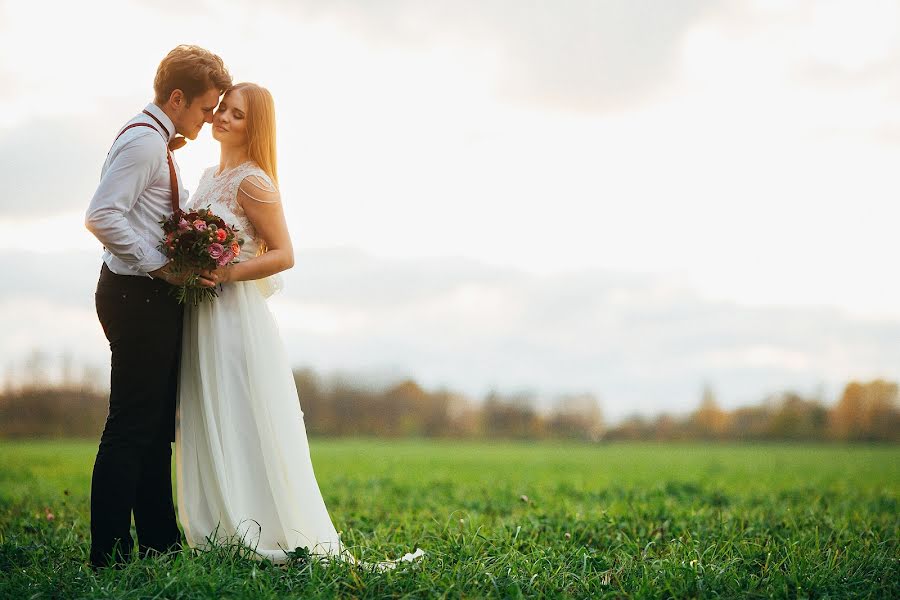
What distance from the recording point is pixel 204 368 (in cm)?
423

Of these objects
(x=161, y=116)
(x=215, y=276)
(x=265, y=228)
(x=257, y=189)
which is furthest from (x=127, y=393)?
(x=161, y=116)

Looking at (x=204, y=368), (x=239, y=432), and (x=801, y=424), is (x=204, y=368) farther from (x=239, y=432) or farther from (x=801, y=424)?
(x=801, y=424)

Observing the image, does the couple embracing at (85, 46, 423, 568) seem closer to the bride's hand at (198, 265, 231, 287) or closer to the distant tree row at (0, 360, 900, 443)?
the bride's hand at (198, 265, 231, 287)

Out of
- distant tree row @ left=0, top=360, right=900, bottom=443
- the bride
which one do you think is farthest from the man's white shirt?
distant tree row @ left=0, top=360, right=900, bottom=443

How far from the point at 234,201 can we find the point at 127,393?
4.18ft

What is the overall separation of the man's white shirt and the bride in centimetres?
34

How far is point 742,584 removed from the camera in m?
3.93

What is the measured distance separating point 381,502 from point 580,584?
14.6ft

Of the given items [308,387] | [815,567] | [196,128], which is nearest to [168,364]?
[196,128]

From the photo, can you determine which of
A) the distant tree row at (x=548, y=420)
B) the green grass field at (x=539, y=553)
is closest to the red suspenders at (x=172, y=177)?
the green grass field at (x=539, y=553)

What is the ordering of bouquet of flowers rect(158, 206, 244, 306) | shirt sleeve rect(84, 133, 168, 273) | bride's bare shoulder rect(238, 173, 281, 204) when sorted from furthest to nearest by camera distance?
bride's bare shoulder rect(238, 173, 281, 204) → bouquet of flowers rect(158, 206, 244, 306) → shirt sleeve rect(84, 133, 168, 273)

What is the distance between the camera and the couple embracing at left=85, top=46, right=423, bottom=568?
13.1ft

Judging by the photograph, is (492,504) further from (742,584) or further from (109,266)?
(109,266)

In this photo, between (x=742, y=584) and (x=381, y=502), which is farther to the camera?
(x=381, y=502)
